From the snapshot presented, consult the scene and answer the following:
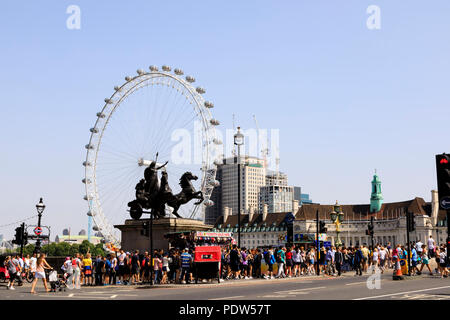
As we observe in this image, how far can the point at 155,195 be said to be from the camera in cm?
4069

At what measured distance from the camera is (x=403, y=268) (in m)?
32.8

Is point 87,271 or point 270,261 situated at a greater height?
point 270,261

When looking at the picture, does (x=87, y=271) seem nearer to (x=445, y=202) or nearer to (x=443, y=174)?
(x=445, y=202)

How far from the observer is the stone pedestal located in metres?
37.5

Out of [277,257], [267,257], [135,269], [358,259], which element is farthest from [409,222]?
[135,269]

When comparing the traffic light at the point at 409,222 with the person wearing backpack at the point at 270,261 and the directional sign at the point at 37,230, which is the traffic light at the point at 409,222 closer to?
the person wearing backpack at the point at 270,261

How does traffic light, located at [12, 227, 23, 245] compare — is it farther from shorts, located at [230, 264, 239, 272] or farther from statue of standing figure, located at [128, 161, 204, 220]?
shorts, located at [230, 264, 239, 272]

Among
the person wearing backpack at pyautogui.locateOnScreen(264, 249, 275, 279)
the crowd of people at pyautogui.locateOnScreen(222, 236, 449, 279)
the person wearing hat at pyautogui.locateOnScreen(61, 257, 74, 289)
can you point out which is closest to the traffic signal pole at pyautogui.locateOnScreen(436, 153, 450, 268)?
the crowd of people at pyautogui.locateOnScreen(222, 236, 449, 279)

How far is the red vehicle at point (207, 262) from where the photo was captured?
28.7 meters

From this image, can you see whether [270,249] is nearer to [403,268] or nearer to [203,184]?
[403,268]

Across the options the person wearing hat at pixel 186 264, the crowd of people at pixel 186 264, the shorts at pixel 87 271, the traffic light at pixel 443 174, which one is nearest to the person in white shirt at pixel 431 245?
the crowd of people at pixel 186 264

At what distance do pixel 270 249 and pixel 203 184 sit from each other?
83.0 ft

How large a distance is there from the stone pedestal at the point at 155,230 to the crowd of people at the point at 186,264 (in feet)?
11.9

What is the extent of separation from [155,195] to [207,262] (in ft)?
41.6
